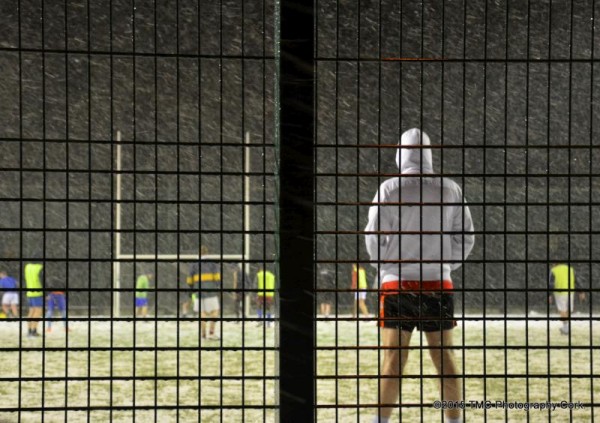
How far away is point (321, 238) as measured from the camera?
23.1 metres

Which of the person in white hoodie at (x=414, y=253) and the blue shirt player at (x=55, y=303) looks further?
the blue shirt player at (x=55, y=303)

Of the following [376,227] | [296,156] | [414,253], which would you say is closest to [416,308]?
[414,253]

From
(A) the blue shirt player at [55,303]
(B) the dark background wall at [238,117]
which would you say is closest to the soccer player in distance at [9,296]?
(A) the blue shirt player at [55,303]

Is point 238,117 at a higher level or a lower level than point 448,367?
lower

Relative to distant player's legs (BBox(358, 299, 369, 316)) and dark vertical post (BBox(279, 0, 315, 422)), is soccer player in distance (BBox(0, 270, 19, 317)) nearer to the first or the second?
distant player's legs (BBox(358, 299, 369, 316))

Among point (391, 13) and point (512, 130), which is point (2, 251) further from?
point (512, 130)

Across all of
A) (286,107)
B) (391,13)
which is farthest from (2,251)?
(286,107)

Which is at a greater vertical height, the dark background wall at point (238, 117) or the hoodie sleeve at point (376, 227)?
the hoodie sleeve at point (376, 227)

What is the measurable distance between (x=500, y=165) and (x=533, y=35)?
10.5 feet

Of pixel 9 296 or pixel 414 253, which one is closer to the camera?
pixel 414 253

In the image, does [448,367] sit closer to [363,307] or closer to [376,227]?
[376,227]

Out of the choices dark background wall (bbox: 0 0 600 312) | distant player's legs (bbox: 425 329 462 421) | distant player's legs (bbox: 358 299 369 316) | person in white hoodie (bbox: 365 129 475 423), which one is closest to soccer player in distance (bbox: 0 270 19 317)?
dark background wall (bbox: 0 0 600 312)

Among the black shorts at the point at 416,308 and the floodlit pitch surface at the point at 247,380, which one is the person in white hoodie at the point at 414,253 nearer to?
the black shorts at the point at 416,308

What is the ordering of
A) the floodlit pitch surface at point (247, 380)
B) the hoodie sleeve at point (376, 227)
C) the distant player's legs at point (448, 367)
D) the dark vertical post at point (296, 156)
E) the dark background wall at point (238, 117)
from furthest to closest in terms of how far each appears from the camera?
the dark background wall at point (238, 117)
the floodlit pitch surface at point (247, 380)
the distant player's legs at point (448, 367)
the hoodie sleeve at point (376, 227)
the dark vertical post at point (296, 156)
